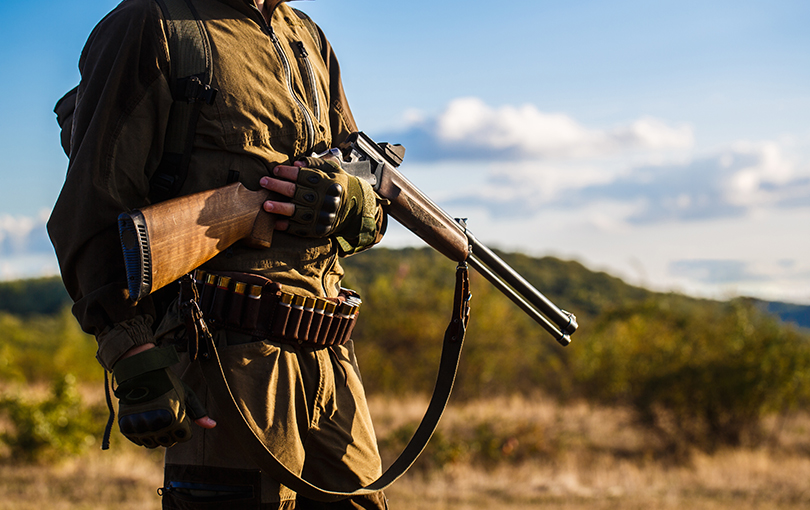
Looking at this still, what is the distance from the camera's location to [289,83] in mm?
2508

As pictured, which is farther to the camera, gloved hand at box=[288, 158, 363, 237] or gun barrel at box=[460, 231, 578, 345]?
gun barrel at box=[460, 231, 578, 345]

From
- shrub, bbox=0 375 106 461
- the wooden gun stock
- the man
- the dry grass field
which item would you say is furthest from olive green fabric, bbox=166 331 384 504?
shrub, bbox=0 375 106 461

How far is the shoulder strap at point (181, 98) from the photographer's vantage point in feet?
7.25

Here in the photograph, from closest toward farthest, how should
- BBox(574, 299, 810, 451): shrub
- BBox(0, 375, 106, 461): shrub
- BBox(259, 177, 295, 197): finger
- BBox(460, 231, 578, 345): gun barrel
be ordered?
BBox(259, 177, 295, 197): finger < BBox(460, 231, 578, 345): gun barrel < BBox(0, 375, 106, 461): shrub < BBox(574, 299, 810, 451): shrub

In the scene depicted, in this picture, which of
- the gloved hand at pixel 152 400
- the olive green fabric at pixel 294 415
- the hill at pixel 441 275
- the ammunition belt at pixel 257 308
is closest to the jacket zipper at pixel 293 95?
the ammunition belt at pixel 257 308

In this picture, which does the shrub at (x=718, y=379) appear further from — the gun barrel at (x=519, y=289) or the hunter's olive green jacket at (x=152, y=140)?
the hunter's olive green jacket at (x=152, y=140)

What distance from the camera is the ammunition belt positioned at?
220 centimetres

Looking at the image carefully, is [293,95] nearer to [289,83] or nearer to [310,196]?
[289,83]

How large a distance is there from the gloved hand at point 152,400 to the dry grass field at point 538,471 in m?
6.24

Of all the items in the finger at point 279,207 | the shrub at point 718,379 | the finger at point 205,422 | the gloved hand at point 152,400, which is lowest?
the shrub at point 718,379

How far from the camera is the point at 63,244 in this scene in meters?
2.07

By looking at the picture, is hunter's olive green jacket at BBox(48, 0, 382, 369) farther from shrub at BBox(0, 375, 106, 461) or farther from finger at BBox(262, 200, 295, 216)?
shrub at BBox(0, 375, 106, 461)

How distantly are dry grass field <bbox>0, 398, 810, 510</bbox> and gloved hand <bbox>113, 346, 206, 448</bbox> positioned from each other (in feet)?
20.5

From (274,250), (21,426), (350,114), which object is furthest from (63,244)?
(21,426)
